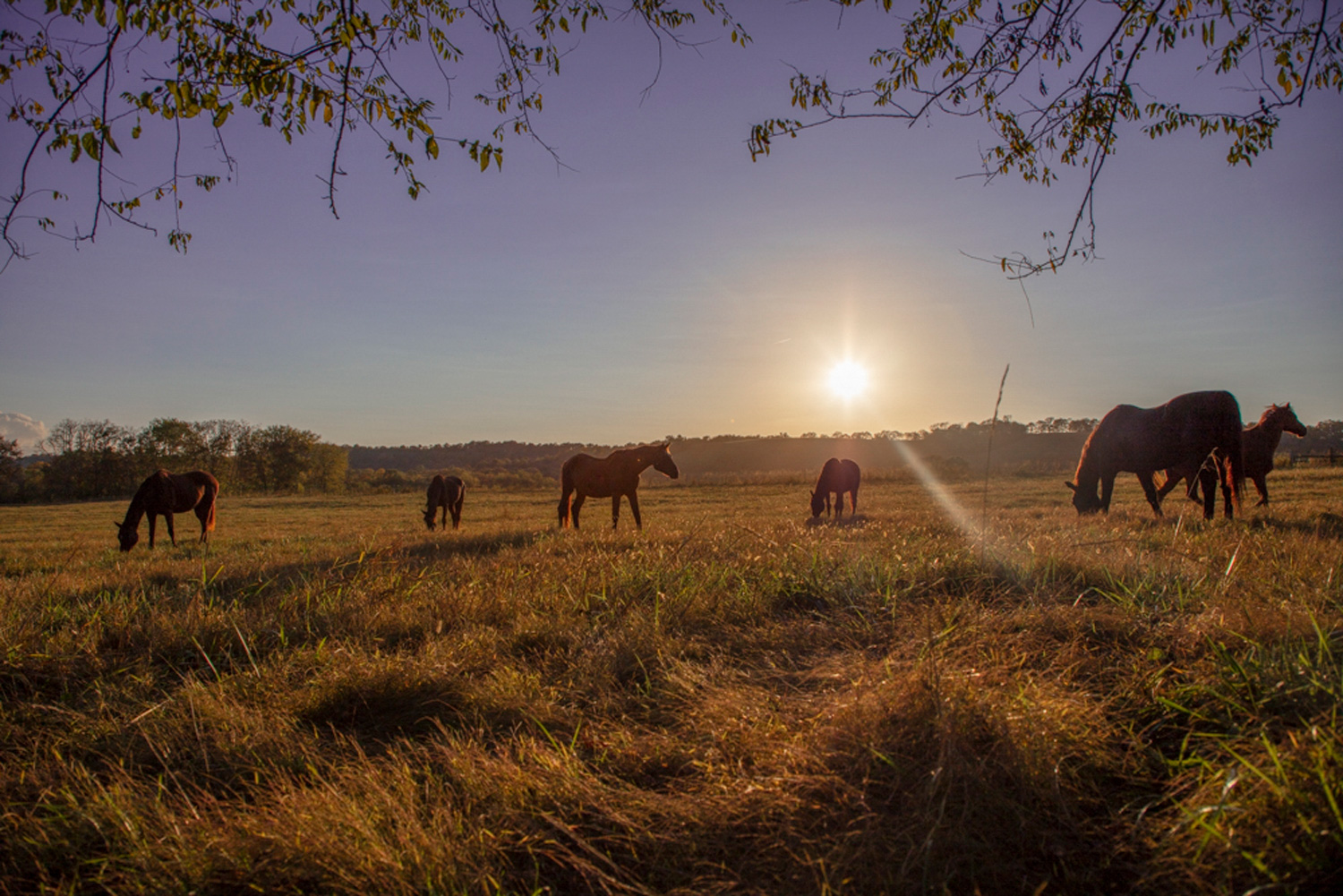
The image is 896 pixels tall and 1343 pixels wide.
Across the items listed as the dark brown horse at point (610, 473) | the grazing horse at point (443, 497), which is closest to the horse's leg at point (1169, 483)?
the dark brown horse at point (610, 473)

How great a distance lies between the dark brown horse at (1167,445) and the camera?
9.05m

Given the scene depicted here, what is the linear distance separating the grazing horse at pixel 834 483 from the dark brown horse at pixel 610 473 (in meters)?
4.22

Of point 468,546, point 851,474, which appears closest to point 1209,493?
point 851,474

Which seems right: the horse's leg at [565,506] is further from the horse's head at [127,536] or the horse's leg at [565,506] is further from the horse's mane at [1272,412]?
the horse's mane at [1272,412]

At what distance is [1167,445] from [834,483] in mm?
7843

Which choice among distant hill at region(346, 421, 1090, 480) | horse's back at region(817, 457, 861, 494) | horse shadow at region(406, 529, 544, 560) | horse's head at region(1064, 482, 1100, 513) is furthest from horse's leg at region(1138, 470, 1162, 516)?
distant hill at region(346, 421, 1090, 480)

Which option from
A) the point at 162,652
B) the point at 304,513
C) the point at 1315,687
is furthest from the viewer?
the point at 304,513

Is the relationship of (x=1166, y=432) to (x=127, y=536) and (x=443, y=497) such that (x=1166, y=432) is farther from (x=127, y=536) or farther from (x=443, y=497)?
(x=127, y=536)

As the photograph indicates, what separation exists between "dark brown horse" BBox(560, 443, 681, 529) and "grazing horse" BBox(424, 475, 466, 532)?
6.54m

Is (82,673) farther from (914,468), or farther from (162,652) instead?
(914,468)

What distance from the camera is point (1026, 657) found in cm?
269

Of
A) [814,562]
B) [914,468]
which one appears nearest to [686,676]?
[814,562]

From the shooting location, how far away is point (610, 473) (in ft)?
45.9

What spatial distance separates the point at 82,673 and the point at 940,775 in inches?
167
